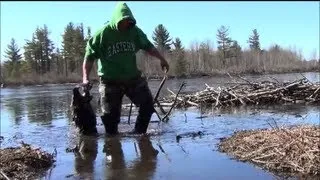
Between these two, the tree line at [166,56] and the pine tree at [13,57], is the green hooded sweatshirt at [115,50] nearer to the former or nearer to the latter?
the tree line at [166,56]

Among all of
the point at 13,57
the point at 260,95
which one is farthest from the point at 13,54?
the point at 260,95

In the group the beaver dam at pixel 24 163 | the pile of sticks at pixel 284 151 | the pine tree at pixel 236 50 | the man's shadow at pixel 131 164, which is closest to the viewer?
the pile of sticks at pixel 284 151

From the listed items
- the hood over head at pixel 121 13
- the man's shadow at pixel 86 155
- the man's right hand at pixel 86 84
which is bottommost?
the man's shadow at pixel 86 155

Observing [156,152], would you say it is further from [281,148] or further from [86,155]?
[281,148]

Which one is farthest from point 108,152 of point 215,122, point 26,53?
point 26,53

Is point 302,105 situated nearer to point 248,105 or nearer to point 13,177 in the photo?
point 248,105

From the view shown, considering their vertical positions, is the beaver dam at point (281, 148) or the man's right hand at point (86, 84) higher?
the man's right hand at point (86, 84)

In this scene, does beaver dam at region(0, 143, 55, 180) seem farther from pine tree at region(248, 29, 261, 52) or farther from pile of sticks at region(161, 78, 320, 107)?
pine tree at region(248, 29, 261, 52)

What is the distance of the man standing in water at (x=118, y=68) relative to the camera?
8.04 metres

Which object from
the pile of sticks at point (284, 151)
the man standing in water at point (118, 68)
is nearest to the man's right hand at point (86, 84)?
the man standing in water at point (118, 68)

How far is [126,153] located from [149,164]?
840mm

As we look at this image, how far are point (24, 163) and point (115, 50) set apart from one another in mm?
2908

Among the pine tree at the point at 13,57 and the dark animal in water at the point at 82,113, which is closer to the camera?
the dark animal in water at the point at 82,113

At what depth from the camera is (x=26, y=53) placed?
12019 centimetres
